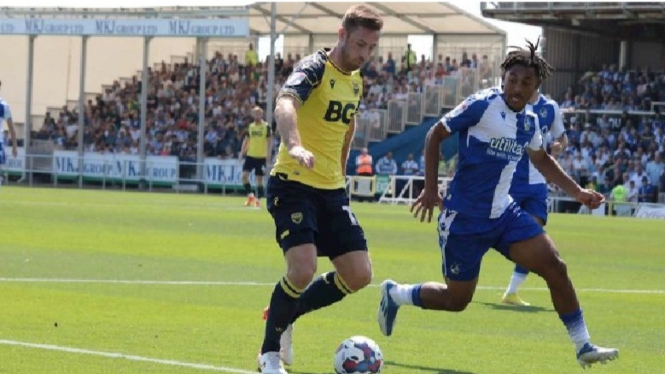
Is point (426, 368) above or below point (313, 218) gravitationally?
below

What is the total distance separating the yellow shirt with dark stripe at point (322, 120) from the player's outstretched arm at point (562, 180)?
1733mm

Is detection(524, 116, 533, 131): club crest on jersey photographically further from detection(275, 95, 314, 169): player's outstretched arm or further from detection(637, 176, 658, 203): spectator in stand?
detection(637, 176, 658, 203): spectator in stand

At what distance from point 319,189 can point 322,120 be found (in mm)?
439

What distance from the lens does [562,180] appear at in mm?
10797

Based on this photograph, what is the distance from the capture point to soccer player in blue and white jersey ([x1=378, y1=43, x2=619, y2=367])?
1006cm

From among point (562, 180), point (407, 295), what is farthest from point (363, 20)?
point (407, 295)

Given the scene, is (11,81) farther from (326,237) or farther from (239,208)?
(326,237)

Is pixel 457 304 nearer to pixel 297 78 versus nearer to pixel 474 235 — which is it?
pixel 474 235

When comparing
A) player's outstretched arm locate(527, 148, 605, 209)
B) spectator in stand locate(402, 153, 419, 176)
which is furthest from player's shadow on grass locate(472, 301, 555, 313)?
spectator in stand locate(402, 153, 419, 176)

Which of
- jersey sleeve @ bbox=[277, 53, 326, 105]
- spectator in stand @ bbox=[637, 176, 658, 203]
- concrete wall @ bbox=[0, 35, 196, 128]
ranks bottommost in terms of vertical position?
spectator in stand @ bbox=[637, 176, 658, 203]

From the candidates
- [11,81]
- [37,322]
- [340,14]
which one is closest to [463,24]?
[340,14]

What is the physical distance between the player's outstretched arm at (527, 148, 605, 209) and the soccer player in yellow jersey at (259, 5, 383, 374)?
163cm

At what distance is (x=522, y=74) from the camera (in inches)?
393

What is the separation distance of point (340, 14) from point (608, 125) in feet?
40.6
